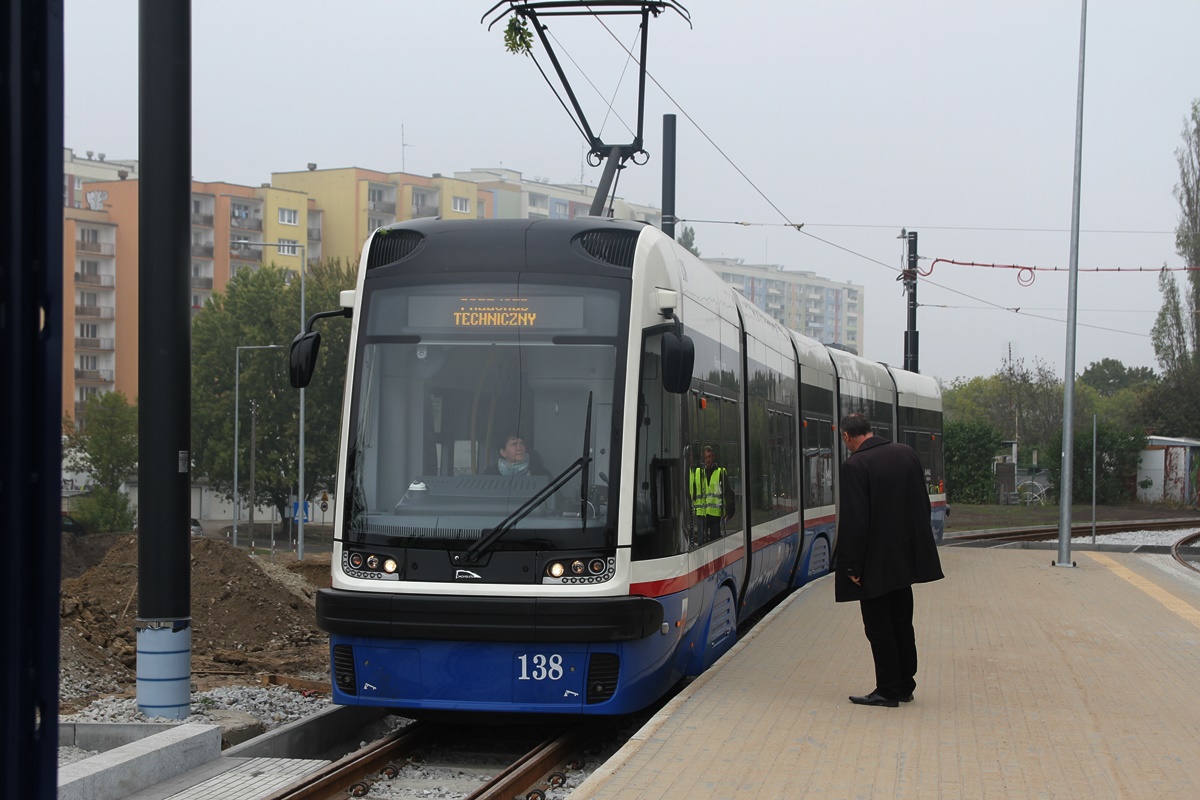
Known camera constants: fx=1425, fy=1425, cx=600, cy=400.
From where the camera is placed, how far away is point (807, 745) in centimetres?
713

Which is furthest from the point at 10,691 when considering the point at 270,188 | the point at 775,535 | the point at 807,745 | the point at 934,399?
the point at 270,188

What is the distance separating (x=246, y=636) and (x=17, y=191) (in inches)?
540

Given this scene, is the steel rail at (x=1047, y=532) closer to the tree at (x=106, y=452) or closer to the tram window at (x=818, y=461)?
the tram window at (x=818, y=461)

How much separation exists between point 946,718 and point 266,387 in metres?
58.3

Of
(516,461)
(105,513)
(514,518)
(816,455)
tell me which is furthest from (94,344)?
(514,518)

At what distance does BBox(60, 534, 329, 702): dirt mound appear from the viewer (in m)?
11.3

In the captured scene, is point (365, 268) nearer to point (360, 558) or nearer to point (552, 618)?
point (360, 558)

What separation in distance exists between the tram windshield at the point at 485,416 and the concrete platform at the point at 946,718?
4.61 ft

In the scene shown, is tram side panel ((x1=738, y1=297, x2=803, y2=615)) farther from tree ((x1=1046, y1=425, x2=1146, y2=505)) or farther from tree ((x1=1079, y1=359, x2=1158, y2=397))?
tree ((x1=1079, y1=359, x2=1158, y2=397))

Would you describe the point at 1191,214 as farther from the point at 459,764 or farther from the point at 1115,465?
the point at 459,764

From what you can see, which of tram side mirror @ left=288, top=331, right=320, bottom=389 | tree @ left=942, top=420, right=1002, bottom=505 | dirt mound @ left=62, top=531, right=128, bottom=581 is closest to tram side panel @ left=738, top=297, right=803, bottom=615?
tram side mirror @ left=288, top=331, right=320, bottom=389

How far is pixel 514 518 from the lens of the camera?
26.4ft

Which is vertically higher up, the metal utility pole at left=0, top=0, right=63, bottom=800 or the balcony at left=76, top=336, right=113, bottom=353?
the balcony at left=76, top=336, right=113, bottom=353

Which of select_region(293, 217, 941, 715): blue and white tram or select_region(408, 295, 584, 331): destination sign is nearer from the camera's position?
select_region(293, 217, 941, 715): blue and white tram
